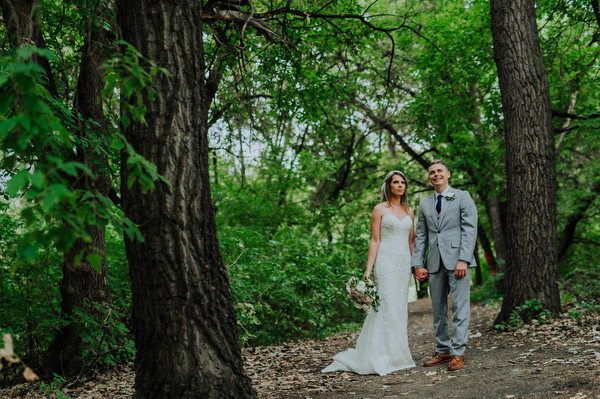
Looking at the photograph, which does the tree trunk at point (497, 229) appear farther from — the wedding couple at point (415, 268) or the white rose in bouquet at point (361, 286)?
the white rose in bouquet at point (361, 286)

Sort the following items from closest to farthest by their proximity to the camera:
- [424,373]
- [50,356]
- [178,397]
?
1. [178,397]
2. [424,373]
3. [50,356]

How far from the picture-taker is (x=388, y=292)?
5.45m

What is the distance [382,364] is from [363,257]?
7.38 meters

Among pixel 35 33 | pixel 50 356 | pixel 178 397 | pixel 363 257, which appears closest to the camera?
pixel 178 397

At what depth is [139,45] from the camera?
3.03 meters

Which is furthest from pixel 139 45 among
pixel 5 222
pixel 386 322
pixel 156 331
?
pixel 5 222

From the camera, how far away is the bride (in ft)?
17.0

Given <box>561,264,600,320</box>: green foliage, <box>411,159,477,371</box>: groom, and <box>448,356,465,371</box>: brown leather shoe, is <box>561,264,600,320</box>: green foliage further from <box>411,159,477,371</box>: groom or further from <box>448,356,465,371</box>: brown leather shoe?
<box>448,356,465,371</box>: brown leather shoe

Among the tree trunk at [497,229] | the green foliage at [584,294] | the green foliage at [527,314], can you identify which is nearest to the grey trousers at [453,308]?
the green foliage at [527,314]

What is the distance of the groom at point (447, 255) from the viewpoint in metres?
5.00

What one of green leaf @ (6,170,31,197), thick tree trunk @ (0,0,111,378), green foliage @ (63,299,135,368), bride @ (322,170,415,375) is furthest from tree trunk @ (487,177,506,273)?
green leaf @ (6,170,31,197)

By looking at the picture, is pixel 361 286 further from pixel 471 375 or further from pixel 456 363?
pixel 471 375

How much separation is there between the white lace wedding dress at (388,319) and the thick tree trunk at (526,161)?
1.97 metres

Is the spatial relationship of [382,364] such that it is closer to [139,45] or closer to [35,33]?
[139,45]
